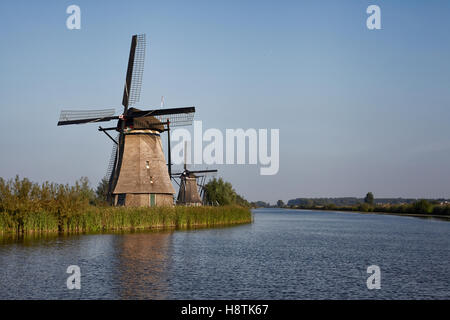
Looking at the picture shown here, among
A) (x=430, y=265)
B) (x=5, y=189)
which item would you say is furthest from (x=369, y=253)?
(x=5, y=189)

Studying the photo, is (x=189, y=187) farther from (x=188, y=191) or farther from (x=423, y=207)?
(x=423, y=207)

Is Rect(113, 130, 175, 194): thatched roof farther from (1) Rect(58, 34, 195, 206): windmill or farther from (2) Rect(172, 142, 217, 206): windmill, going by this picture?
(2) Rect(172, 142, 217, 206): windmill

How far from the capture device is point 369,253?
21938 mm

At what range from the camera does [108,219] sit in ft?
96.2

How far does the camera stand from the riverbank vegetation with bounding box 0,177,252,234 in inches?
1021

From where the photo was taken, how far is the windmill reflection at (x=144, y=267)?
40.5ft

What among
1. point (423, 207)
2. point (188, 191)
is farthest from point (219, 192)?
point (423, 207)

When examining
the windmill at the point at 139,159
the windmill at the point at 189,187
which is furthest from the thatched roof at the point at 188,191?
the windmill at the point at 139,159

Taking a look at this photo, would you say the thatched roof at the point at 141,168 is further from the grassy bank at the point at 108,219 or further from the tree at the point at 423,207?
the tree at the point at 423,207

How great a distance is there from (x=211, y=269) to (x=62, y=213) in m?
14.7

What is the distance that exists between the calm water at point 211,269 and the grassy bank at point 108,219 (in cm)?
304

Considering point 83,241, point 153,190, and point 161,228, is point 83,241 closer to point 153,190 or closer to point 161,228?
point 161,228

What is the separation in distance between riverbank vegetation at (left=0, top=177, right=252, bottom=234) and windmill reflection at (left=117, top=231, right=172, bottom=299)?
437 centimetres
